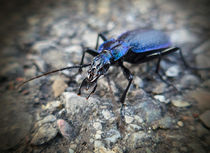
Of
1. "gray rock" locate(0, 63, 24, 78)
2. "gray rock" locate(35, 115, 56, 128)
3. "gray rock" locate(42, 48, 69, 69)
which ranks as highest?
"gray rock" locate(42, 48, 69, 69)

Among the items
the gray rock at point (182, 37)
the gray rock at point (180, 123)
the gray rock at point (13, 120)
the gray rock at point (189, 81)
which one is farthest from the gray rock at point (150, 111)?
the gray rock at point (182, 37)

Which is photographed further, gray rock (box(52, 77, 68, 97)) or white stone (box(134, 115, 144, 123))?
gray rock (box(52, 77, 68, 97))

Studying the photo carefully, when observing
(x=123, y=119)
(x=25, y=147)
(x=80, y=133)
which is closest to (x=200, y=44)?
(x=123, y=119)

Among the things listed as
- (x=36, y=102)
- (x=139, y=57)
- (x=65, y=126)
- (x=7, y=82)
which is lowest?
(x=65, y=126)

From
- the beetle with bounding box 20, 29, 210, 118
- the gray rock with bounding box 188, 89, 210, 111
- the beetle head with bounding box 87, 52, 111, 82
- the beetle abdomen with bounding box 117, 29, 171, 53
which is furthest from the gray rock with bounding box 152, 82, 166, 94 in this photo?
the beetle head with bounding box 87, 52, 111, 82

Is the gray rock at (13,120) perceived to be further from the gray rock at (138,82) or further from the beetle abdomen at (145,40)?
the beetle abdomen at (145,40)

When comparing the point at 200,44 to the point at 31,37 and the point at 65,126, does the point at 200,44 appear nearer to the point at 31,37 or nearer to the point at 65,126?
the point at 65,126

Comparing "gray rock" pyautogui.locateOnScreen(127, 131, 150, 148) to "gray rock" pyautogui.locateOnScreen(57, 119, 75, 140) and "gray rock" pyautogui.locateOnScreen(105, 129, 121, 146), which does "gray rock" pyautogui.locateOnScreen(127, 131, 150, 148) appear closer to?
"gray rock" pyautogui.locateOnScreen(105, 129, 121, 146)
